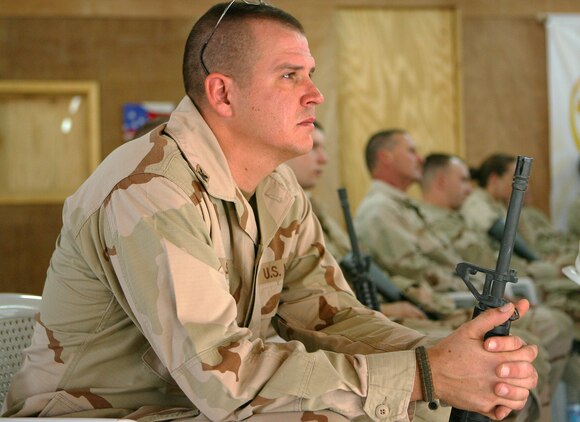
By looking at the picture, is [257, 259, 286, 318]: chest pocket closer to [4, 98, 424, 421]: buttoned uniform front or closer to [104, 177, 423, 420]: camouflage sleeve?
[4, 98, 424, 421]: buttoned uniform front

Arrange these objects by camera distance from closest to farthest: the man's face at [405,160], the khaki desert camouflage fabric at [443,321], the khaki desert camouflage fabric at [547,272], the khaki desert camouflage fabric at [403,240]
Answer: the khaki desert camouflage fabric at [443,321] < the khaki desert camouflage fabric at [403,240] < the khaki desert camouflage fabric at [547,272] < the man's face at [405,160]

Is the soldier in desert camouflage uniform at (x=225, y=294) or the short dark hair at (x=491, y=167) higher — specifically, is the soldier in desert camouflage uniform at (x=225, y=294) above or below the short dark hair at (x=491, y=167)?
above

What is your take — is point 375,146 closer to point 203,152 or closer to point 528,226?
point 528,226

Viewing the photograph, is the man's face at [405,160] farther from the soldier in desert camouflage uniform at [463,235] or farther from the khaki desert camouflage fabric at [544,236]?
the khaki desert camouflage fabric at [544,236]

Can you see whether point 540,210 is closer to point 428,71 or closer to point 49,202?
point 428,71

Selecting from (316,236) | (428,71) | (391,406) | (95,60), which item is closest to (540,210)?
(428,71)

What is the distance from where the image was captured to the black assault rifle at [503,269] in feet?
4.67

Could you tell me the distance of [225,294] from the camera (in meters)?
1.45

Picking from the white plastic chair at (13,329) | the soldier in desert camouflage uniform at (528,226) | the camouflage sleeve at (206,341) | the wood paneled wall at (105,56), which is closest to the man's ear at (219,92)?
the camouflage sleeve at (206,341)

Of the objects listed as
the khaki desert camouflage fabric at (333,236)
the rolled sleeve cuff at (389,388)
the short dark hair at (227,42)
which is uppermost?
the short dark hair at (227,42)

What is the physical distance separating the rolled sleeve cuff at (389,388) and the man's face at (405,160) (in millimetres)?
3082

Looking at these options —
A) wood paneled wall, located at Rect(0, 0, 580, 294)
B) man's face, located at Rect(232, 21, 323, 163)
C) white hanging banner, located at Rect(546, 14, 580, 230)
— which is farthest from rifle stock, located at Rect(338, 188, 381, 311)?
white hanging banner, located at Rect(546, 14, 580, 230)

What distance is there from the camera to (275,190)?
72.3 inches

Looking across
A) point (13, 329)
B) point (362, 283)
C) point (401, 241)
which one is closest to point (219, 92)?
point (13, 329)
